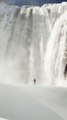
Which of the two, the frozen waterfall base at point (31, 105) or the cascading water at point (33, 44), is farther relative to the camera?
the cascading water at point (33, 44)

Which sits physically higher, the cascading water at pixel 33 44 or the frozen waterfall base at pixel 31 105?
the cascading water at pixel 33 44

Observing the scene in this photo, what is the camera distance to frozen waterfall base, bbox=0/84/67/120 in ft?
19.1

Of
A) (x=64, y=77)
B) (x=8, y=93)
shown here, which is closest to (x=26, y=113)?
(x=8, y=93)

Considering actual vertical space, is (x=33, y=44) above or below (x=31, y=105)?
above

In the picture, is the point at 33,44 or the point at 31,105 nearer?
the point at 31,105

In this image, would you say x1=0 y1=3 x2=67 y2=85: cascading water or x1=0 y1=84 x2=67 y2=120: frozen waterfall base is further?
x1=0 y1=3 x2=67 y2=85: cascading water

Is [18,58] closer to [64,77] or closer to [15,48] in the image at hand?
[15,48]

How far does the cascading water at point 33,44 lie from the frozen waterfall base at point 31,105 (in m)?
15.8

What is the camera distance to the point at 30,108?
628 cm

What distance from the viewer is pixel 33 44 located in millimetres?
27984

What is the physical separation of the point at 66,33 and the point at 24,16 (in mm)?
6714

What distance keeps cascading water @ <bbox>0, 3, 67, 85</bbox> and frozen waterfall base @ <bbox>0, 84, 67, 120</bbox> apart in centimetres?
1585

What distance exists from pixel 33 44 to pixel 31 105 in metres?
21.7

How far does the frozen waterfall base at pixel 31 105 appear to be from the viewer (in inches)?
229
